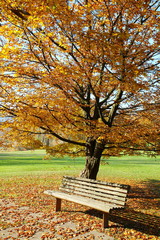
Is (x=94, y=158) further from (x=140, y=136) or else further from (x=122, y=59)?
(x=122, y=59)

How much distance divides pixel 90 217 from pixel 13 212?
227cm

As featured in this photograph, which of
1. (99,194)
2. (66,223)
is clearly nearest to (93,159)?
(99,194)

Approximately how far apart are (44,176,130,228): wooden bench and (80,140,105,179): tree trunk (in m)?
2.14

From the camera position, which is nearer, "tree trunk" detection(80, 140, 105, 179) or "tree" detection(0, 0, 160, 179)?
"tree" detection(0, 0, 160, 179)

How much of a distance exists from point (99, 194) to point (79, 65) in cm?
396

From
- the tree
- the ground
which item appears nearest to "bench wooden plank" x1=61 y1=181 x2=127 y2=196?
the ground

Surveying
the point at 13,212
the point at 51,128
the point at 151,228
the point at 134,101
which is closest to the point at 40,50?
the point at 51,128

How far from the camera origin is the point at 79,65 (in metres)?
7.24

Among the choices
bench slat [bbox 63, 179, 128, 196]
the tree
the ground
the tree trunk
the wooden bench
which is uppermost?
the tree

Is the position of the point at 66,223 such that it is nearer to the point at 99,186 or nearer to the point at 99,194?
the point at 99,194

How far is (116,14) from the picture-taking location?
287 inches

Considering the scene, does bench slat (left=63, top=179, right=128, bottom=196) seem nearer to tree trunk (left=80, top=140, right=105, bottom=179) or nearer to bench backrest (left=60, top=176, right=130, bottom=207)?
bench backrest (left=60, top=176, right=130, bottom=207)

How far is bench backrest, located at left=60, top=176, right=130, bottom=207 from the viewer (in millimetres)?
5831

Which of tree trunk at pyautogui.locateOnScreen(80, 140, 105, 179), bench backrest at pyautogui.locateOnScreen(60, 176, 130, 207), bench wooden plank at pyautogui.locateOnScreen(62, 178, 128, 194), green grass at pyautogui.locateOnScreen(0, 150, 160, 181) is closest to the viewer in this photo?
bench backrest at pyautogui.locateOnScreen(60, 176, 130, 207)
